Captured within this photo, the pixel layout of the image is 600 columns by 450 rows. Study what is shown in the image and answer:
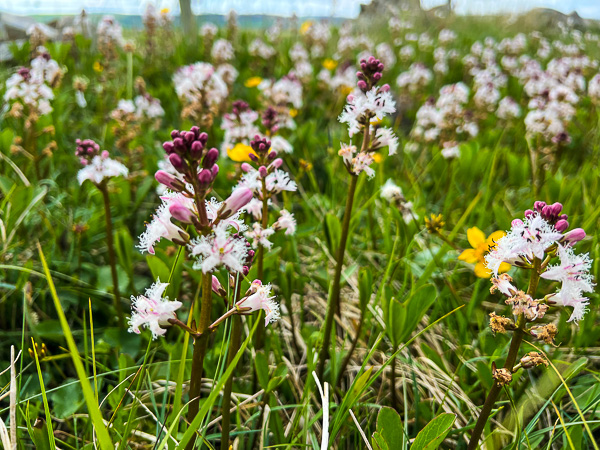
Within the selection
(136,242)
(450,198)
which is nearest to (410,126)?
(450,198)

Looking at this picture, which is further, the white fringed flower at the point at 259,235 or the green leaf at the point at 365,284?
the green leaf at the point at 365,284

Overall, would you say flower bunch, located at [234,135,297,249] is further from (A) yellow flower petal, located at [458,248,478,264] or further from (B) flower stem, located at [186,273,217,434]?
(A) yellow flower petal, located at [458,248,478,264]

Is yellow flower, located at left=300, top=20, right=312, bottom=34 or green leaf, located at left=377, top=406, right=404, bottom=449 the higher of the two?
yellow flower, located at left=300, top=20, right=312, bottom=34

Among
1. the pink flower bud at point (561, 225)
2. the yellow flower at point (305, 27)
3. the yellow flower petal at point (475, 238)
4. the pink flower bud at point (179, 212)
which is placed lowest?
the yellow flower petal at point (475, 238)

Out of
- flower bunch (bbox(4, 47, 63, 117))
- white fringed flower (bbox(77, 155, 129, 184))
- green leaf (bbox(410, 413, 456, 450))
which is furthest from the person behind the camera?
flower bunch (bbox(4, 47, 63, 117))

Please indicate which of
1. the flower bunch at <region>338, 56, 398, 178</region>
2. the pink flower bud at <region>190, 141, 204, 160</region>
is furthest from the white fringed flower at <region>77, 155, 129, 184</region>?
the pink flower bud at <region>190, 141, 204, 160</region>

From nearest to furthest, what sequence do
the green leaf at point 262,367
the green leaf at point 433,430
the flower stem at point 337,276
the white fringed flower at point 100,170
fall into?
the green leaf at point 433,430 → the green leaf at point 262,367 → the flower stem at point 337,276 → the white fringed flower at point 100,170

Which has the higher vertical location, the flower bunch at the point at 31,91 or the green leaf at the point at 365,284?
the flower bunch at the point at 31,91

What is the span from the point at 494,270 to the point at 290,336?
1244mm

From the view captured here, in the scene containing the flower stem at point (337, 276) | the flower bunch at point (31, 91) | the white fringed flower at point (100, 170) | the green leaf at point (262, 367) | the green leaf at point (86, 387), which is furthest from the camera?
the flower bunch at point (31, 91)

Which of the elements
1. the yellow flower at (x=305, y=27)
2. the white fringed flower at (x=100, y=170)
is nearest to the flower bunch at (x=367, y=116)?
the white fringed flower at (x=100, y=170)

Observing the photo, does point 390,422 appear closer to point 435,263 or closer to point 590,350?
point 435,263

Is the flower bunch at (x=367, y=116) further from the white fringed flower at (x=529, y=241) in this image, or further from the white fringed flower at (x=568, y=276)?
the white fringed flower at (x=568, y=276)

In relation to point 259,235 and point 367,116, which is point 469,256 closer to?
point 367,116
